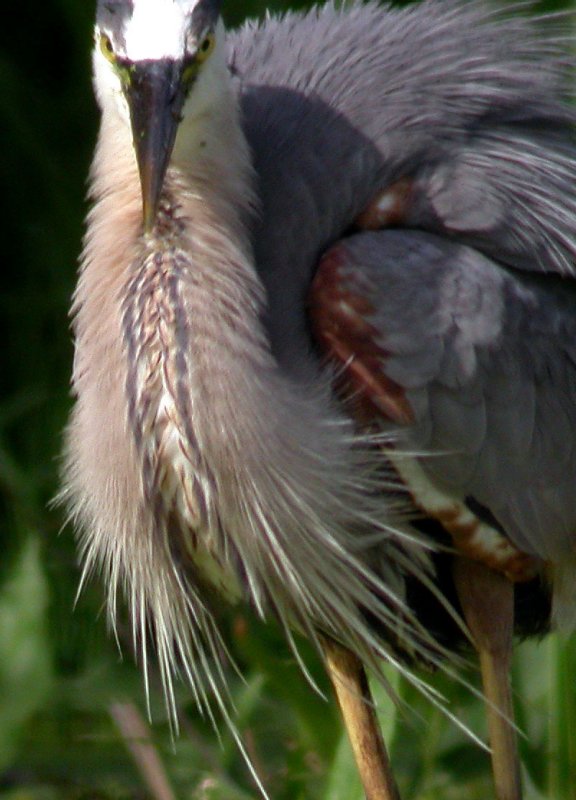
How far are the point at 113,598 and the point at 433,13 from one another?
91cm

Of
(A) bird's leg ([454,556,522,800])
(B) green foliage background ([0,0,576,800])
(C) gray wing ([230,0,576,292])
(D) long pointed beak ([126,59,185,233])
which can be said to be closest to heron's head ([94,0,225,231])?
(D) long pointed beak ([126,59,185,233])

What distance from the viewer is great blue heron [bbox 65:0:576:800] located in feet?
6.74

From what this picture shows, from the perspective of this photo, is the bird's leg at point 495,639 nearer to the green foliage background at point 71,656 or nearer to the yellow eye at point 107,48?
the green foliage background at point 71,656

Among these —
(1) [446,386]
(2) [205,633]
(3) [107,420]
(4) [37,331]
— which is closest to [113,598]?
(2) [205,633]

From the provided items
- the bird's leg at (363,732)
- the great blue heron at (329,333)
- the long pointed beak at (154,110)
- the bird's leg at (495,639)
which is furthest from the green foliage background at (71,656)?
the long pointed beak at (154,110)

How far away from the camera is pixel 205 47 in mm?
1956

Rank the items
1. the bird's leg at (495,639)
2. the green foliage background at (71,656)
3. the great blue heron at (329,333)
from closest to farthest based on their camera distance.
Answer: the great blue heron at (329,333)
the bird's leg at (495,639)
the green foliage background at (71,656)

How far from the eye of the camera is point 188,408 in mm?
2049

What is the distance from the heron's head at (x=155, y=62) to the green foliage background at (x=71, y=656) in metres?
0.82

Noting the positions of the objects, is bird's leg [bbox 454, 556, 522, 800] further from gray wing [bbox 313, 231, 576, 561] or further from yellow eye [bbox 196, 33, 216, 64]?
yellow eye [bbox 196, 33, 216, 64]

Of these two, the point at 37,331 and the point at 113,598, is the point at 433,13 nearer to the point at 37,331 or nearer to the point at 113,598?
the point at 113,598

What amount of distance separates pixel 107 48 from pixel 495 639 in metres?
0.91

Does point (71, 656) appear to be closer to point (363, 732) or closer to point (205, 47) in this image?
→ point (363, 732)

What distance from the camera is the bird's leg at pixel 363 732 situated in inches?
95.2
